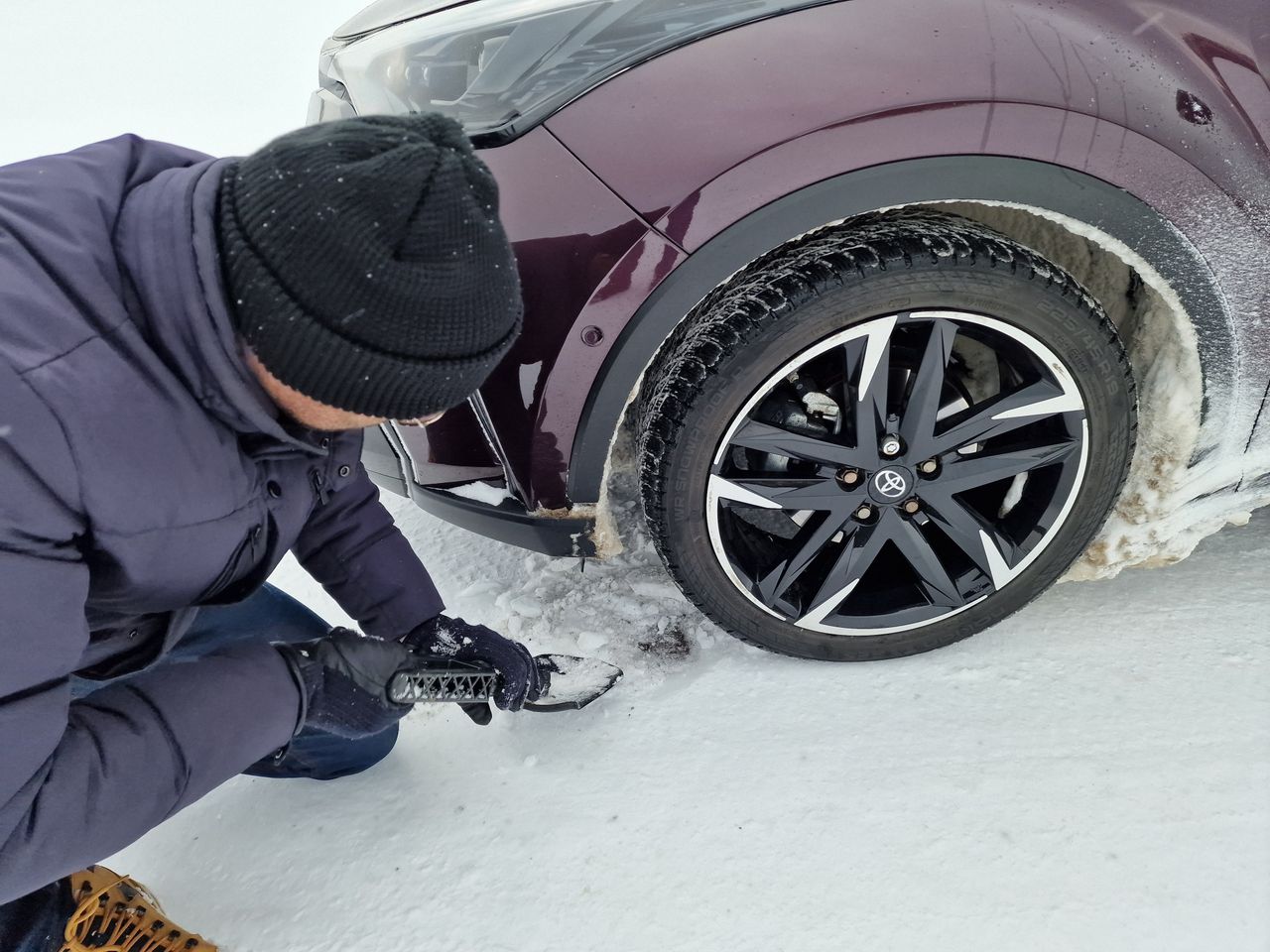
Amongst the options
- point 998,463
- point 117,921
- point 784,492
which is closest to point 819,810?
point 784,492

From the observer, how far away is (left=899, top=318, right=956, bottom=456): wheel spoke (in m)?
1.34

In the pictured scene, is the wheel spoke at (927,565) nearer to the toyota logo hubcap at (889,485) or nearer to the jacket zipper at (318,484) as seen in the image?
the toyota logo hubcap at (889,485)

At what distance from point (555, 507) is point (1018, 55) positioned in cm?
100

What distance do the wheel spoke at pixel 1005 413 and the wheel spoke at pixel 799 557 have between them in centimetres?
21

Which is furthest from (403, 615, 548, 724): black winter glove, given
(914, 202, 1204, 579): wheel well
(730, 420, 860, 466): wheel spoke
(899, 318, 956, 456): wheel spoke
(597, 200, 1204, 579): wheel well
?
(914, 202, 1204, 579): wheel well

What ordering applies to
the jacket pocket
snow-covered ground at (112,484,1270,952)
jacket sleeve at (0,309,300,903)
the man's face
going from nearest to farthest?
jacket sleeve at (0,309,300,903) < the man's face < the jacket pocket < snow-covered ground at (112,484,1270,952)

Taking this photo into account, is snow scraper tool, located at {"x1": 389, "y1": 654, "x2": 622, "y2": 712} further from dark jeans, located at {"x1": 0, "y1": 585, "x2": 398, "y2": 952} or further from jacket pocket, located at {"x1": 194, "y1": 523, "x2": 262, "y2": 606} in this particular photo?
jacket pocket, located at {"x1": 194, "y1": 523, "x2": 262, "y2": 606}

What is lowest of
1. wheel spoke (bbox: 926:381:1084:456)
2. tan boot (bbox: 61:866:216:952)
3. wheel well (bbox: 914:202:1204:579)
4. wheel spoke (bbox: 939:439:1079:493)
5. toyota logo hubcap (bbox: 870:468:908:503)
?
tan boot (bbox: 61:866:216:952)

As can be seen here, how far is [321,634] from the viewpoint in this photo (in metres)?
1.62

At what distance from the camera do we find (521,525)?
1.50 metres

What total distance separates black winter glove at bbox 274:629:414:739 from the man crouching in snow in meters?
0.18

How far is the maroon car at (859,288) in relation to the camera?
3.87ft

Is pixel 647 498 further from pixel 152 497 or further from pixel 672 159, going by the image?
pixel 152 497

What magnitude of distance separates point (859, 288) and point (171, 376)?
3.16ft
